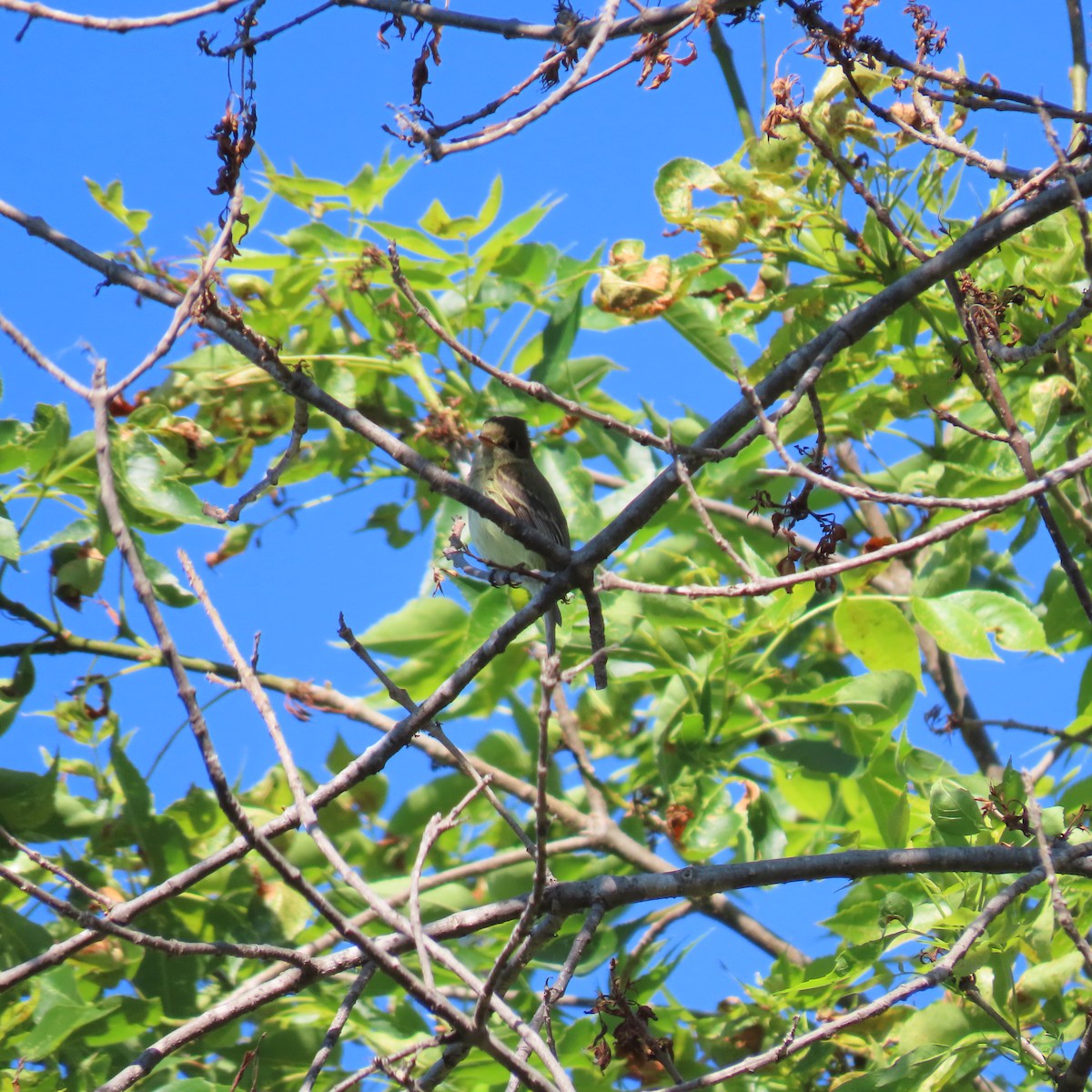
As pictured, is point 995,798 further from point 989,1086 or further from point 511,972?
point 989,1086

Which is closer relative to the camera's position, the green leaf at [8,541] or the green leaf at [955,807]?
the green leaf at [955,807]

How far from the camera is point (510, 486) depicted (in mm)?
5230

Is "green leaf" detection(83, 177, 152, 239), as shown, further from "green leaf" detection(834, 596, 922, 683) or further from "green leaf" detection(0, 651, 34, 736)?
"green leaf" detection(834, 596, 922, 683)

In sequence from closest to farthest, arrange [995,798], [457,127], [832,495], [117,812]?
1. [457,127]
2. [995,798]
3. [117,812]
4. [832,495]

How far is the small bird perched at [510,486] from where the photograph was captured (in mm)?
5102

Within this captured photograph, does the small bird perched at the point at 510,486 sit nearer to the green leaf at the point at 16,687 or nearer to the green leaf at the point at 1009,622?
the green leaf at the point at 16,687

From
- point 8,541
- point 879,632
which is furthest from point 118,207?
point 879,632

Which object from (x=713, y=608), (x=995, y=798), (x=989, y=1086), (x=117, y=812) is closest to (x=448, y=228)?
(x=713, y=608)

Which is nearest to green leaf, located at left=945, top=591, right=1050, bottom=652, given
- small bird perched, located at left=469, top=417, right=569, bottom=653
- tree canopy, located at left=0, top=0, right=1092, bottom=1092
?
tree canopy, located at left=0, top=0, right=1092, bottom=1092

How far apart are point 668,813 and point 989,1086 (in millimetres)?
1251

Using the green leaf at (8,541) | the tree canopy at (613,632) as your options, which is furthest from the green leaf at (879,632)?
the green leaf at (8,541)

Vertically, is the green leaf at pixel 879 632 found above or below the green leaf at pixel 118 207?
below

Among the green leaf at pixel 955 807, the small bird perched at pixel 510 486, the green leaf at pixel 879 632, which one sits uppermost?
the small bird perched at pixel 510 486

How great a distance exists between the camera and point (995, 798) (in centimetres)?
248
